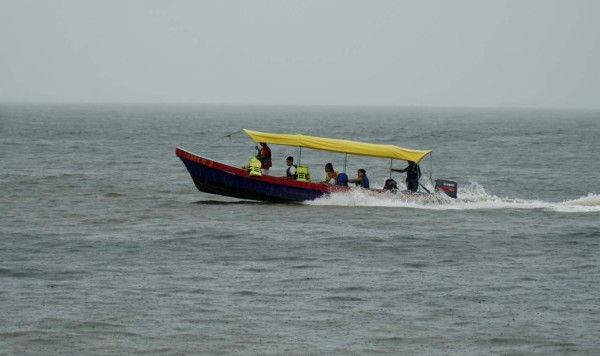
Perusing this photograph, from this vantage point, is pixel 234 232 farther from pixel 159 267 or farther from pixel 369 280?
pixel 369 280

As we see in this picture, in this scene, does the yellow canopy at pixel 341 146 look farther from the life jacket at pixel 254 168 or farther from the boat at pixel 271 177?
the life jacket at pixel 254 168

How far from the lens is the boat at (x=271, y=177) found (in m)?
29.2

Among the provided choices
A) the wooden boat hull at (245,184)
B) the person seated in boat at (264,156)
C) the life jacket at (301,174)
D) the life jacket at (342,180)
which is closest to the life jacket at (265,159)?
the person seated in boat at (264,156)

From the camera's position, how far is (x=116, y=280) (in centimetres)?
1875

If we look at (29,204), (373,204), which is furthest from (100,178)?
(373,204)

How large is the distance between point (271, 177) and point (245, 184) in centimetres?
87

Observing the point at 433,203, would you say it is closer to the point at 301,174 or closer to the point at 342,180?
the point at 342,180

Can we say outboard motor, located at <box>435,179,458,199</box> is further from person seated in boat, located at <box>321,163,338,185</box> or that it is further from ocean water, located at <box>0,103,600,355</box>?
person seated in boat, located at <box>321,163,338,185</box>

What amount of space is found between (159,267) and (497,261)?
7.76 metres

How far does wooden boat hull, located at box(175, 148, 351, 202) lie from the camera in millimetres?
29188

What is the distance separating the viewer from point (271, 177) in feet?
96.1

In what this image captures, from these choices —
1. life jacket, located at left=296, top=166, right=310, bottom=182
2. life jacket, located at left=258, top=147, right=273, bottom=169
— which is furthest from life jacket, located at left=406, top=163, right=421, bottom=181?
life jacket, located at left=258, top=147, right=273, bottom=169

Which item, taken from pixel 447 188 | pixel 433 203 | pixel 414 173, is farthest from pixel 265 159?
pixel 447 188

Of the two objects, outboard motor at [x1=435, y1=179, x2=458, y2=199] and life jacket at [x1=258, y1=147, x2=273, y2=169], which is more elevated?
life jacket at [x1=258, y1=147, x2=273, y2=169]
